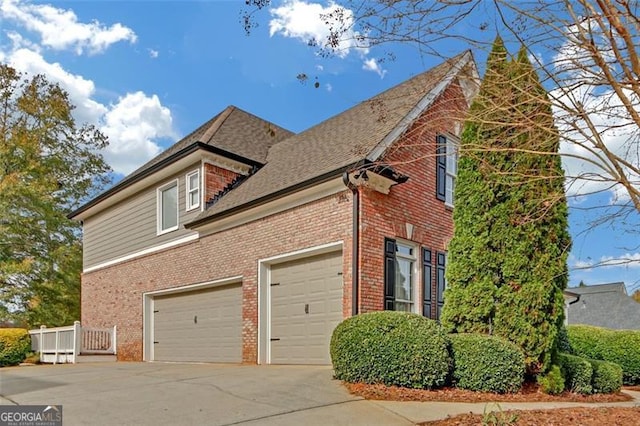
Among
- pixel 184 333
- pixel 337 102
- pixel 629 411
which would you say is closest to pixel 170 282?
pixel 184 333

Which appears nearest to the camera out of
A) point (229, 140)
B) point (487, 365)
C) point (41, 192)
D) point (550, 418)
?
point (550, 418)

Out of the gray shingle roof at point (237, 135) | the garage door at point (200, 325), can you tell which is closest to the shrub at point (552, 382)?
the garage door at point (200, 325)

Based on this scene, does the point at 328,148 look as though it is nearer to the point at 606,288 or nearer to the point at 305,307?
the point at 305,307

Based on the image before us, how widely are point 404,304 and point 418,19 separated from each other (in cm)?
661

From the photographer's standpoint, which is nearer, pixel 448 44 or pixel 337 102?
pixel 448 44

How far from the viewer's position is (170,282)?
1410cm

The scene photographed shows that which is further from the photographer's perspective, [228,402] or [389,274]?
[389,274]

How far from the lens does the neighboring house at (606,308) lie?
2567 cm

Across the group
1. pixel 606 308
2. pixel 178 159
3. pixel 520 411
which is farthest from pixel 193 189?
pixel 606 308

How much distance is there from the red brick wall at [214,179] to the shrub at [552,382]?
29.3ft

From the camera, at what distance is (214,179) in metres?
13.5

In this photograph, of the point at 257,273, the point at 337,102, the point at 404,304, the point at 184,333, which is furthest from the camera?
the point at 184,333

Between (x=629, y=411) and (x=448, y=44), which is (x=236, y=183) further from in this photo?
(x=629, y=411)

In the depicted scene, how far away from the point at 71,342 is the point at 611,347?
51.9ft
